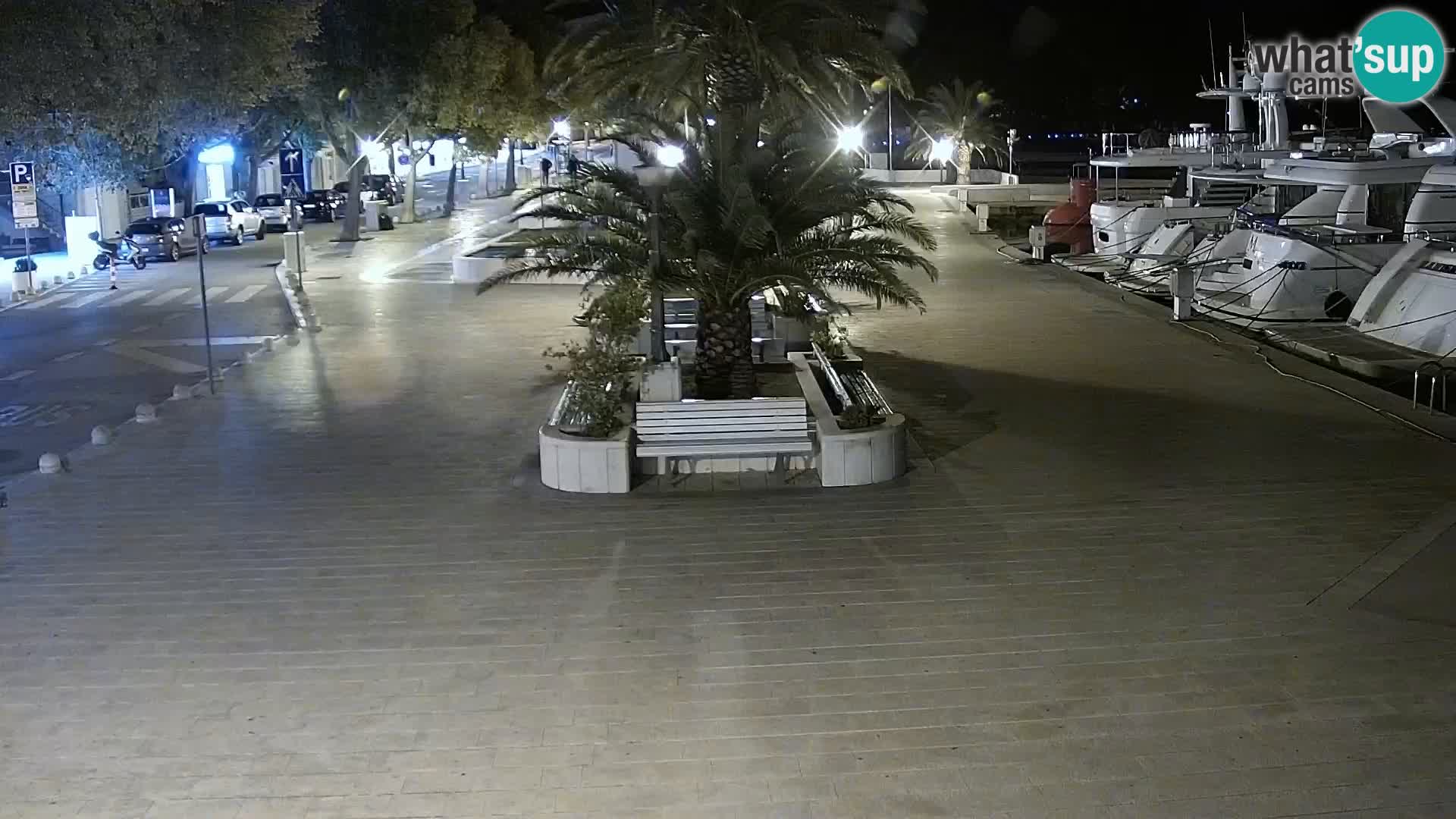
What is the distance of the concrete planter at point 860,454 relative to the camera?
38.6 feet

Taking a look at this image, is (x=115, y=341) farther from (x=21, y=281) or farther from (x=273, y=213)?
(x=273, y=213)

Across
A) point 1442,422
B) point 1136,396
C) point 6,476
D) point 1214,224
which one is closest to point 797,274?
point 1136,396

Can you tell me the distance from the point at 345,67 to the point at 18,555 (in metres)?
33.4

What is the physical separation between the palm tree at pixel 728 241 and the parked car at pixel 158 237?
25602 mm

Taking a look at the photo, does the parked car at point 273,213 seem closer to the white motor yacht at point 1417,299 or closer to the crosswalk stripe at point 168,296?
the crosswalk stripe at point 168,296

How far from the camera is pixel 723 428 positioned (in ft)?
39.7

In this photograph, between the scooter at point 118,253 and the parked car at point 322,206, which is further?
the parked car at point 322,206

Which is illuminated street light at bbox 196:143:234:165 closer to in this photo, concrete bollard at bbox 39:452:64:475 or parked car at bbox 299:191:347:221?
parked car at bbox 299:191:347:221

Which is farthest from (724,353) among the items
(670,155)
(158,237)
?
(158,237)

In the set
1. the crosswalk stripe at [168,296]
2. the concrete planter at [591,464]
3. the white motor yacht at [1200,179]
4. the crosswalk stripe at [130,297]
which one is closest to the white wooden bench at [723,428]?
the concrete planter at [591,464]

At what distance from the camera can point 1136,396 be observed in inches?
626

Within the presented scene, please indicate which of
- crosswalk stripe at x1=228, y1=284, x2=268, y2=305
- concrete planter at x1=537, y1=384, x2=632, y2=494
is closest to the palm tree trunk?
concrete planter at x1=537, y1=384, x2=632, y2=494

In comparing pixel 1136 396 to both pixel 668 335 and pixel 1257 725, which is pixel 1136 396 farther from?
pixel 1257 725

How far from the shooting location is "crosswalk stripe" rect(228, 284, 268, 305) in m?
28.2
